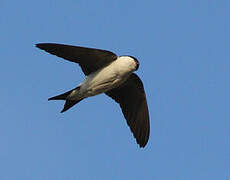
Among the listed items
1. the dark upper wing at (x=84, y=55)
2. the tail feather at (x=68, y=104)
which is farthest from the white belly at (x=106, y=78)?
the tail feather at (x=68, y=104)

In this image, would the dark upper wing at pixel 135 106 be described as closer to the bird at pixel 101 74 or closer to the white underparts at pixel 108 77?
the bird at pixel 101 74

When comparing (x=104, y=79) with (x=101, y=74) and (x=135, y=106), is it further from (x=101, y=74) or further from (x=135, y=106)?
(x=135, y=106)

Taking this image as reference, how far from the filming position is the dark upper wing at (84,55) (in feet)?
34.8

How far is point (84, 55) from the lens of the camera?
11000mm

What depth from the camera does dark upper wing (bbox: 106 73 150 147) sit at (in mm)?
11883

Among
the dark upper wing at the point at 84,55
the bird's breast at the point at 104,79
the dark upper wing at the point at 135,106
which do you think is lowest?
the dark upper wing at the point at 135,106

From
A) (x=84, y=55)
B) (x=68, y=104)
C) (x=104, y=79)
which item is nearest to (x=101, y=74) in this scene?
(x=104, y=79)

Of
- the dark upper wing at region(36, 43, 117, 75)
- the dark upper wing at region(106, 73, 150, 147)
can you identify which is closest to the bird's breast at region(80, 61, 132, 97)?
the dark upper wing at region(36, 43, 117, 75)

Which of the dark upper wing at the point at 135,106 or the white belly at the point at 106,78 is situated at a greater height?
the white belly at the point at 106,78

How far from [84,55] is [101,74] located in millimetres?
408

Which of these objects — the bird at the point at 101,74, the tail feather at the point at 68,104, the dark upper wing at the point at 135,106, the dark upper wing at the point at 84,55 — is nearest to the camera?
the dark upper wing at the point at 84,55

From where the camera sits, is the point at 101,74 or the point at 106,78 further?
the point at 101,74

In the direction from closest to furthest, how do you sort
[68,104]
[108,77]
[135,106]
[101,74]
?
[108,77] < [101,74] < [68,104] < [135,106]

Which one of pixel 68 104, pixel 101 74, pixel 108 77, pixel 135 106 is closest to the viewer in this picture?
pixel 108 77
